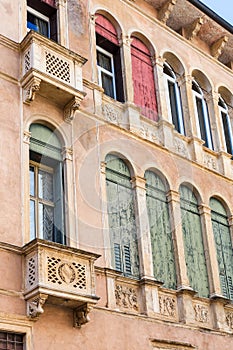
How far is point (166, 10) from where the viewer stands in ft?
61.6

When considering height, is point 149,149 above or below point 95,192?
above

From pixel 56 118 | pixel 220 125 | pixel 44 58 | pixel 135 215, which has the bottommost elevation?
pixel 135 215

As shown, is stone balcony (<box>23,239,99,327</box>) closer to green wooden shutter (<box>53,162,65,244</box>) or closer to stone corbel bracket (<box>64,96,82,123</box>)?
green wooden shutter (<box>53,162,65,244</box>)

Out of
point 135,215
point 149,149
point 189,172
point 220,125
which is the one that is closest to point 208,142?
point 220,125

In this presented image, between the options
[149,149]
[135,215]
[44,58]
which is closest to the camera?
[44,58]

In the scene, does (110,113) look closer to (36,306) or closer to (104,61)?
(104,61)

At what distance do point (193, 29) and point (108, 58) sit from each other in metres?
3.76

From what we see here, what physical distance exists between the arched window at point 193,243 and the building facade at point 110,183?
41 mm

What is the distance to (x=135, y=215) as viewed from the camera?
15.0 meters

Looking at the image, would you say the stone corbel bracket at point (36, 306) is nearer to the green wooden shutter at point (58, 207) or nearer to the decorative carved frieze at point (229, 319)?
the green wooden shutter at point (58, 207)

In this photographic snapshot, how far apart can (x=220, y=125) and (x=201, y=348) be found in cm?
710

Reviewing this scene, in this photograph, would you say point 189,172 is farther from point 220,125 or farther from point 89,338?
point 89,338

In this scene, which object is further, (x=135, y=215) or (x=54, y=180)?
(x=135, y=215)

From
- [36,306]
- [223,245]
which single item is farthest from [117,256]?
[223,245]
